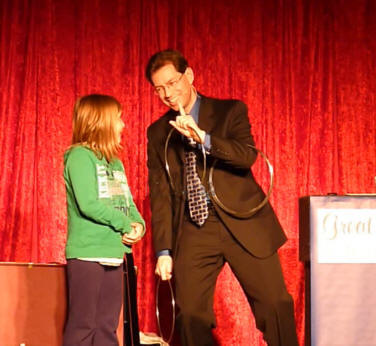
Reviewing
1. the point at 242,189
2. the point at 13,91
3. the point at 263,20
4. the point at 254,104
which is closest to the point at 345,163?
the point at 254,104

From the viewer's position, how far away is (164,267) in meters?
3.11

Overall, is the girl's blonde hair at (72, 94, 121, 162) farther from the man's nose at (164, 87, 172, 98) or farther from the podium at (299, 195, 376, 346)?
the podium at (299, 195, 376, 346)

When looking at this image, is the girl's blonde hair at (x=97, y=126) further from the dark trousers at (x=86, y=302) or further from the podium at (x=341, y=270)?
the podium at (x=341, y=270)

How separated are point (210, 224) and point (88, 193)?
579mm

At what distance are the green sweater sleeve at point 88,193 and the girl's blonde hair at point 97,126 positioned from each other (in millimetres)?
80

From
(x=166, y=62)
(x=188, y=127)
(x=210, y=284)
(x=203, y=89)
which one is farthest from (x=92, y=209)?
(x=203, y=89)

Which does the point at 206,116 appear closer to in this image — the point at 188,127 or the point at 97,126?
the point at 188,127

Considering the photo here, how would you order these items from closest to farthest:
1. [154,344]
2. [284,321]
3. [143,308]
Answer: [284,321]
[154,344]
[143,308]

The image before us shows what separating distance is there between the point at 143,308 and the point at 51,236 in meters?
0.76

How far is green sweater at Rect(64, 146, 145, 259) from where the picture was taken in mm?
2902

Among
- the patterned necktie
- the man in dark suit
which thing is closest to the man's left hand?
the man in dark suit

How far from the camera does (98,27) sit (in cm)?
462

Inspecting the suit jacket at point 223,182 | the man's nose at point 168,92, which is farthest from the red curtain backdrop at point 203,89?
the man's nose at point 168,92

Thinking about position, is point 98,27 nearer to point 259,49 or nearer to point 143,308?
point 259,49
